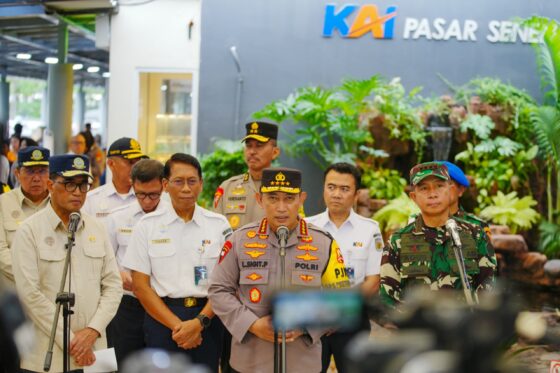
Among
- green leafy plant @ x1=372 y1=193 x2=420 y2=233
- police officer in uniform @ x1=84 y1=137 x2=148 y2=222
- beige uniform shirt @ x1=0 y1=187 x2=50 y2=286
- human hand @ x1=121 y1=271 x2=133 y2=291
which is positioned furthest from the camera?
green leafy plant @ x1=372 y1=193 x2=420 y2=233

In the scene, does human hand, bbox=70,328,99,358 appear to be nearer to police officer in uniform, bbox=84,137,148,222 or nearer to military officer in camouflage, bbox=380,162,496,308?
military officer in camouflage, bbox=380,162,496,308

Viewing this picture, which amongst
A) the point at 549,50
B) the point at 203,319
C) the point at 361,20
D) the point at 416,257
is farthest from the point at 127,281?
the point at 549,50

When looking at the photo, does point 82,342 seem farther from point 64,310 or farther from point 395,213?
point 395,213

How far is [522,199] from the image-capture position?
915 cm

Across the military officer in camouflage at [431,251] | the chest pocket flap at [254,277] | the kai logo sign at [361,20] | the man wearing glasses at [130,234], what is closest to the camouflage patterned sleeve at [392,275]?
the military officer in camouflage at [431,251]

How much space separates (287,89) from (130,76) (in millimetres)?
2168

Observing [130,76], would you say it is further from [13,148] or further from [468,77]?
[468,77]

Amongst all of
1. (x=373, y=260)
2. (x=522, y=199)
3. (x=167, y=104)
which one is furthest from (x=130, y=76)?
(x=373, y=260)

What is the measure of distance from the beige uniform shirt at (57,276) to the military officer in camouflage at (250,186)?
3.86 feet

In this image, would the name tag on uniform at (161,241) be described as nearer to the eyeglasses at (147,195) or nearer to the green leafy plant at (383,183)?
the eyeglasses at (147,195)

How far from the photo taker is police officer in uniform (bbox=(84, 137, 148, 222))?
17.3 ft

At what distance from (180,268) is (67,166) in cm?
75

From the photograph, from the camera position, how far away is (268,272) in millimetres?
3393

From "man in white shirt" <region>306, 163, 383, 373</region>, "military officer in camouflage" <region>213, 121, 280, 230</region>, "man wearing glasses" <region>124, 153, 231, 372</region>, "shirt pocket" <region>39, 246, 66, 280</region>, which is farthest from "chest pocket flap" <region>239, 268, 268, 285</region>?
"military officer in camouflage" <region>213, 121, 280, 230</region>
